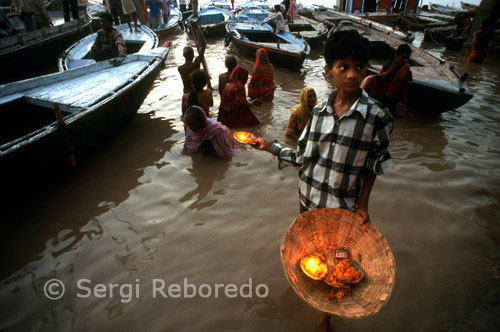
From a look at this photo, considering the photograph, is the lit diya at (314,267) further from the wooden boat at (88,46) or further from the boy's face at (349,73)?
the wooden boat at (88,46)

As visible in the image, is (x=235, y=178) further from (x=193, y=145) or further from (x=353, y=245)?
(x=353, y=245)

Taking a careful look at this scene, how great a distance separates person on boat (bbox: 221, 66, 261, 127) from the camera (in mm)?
4840

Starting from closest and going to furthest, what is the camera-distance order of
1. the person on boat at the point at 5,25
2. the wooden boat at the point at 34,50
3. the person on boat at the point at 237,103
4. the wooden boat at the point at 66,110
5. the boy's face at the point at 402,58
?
the wooden boat at the point at 66,110 < the boy's face at the point at 402,58 < the person on boat at the point at 237,103 < the wooden boat at the point at 34,50 < the person on boat at the point at 5,25

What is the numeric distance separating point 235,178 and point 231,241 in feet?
3.67

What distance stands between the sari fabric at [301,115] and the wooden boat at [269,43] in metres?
4.03

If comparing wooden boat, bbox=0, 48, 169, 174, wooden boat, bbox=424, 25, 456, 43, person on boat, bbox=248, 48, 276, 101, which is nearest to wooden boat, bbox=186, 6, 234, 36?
person on boat, bbox=248, 48, 276, 101

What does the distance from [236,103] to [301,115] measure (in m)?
1.33

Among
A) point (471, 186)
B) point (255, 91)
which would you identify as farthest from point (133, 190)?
point (471, 186)

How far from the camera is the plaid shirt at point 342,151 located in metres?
1.41

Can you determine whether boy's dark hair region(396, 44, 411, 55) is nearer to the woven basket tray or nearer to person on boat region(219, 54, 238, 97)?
person on boat region(219, 54, 238, 97)

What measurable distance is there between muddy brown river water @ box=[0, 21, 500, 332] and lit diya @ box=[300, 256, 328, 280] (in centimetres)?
67

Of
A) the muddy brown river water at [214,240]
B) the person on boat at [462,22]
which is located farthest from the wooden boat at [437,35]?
the muddy brown river water at [214,240]

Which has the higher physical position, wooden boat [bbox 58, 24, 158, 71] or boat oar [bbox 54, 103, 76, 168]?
wooden boat [bbox 58, 24, 158, 71]

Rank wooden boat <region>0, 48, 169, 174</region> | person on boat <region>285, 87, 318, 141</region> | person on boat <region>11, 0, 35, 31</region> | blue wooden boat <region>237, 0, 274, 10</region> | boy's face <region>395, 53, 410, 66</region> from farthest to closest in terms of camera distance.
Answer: blue wooden boat <region>237, 0, 274, 10</region> → person on boat <region>11, 0, 35, 31</region> → boy's face <region>395, 53, 410, 66</region> → person on boat <region>285, 87, 318, 141</region> → wooden boat <region>0, 48, 169, 174</region>
